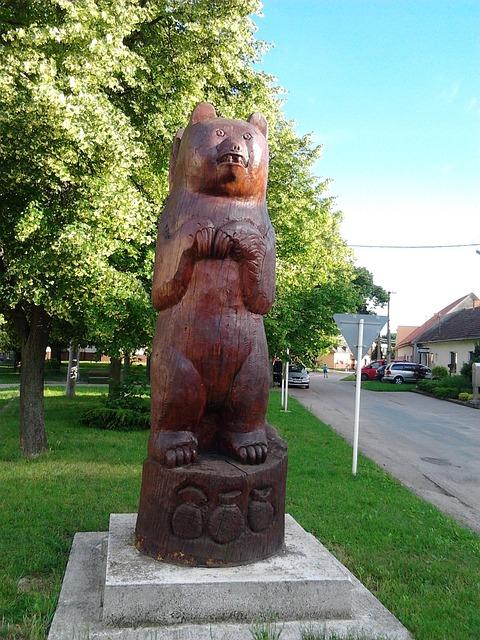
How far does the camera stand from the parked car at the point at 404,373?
39625 mm

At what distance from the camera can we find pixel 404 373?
39.7 m

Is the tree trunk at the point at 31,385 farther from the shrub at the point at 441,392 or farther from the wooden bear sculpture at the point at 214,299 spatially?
the shrub at the point at 441,392

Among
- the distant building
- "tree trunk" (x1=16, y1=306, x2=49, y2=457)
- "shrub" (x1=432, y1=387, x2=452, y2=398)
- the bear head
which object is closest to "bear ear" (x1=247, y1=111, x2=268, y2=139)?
the bear head

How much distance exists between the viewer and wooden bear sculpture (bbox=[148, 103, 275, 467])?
4.24 metres

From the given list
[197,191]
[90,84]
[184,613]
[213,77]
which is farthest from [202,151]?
[213,77]

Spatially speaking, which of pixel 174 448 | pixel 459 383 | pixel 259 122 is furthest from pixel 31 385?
pixel 459 383

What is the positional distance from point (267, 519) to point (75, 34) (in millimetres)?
6538

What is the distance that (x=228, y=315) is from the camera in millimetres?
4281

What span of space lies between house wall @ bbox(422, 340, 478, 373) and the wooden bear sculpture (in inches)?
1278

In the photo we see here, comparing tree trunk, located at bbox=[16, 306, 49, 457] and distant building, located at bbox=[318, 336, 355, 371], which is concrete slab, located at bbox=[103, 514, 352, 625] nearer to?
tree trunk, located at bbox=[16, 306, 49, 457]

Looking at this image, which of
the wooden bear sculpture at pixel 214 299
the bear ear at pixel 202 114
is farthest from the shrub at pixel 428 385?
the bear ear at pixel 202 114

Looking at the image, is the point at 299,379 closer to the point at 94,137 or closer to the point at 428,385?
the point at 428,385

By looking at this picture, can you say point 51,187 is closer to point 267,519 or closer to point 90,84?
point 90,84

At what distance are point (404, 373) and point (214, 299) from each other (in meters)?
37.4
